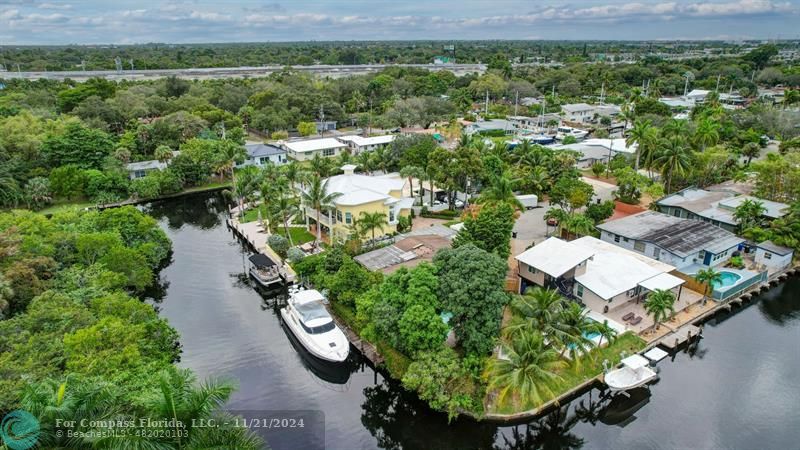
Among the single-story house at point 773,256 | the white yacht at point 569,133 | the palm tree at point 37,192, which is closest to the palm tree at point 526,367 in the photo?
the single-story house at point 773,256

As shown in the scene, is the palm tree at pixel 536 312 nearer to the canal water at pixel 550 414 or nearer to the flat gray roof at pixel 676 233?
the canal water at pixel 550 414

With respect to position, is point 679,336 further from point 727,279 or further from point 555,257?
point 727,279

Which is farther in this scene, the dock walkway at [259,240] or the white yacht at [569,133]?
the white yacht at [569,133]

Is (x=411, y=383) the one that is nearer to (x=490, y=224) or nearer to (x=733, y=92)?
(x=490, y=224)

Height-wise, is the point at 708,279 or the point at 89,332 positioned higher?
the point at 89,332

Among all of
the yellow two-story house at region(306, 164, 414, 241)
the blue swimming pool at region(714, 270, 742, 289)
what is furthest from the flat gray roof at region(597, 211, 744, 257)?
the yellow two-story house at region(306, 164, 414, 241)

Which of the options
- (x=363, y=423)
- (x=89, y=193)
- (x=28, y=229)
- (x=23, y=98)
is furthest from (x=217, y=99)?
(x=363, y=423)

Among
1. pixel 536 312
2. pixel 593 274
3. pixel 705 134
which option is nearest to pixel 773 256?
pixel 593 274
